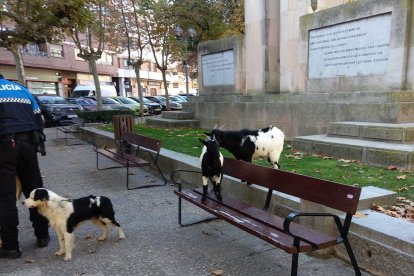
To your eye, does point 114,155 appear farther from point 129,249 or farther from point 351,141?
point 351,141

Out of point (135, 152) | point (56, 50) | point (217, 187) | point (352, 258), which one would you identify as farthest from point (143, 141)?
point (56, 50)

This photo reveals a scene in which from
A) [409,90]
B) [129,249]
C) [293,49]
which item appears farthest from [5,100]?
[293,49]

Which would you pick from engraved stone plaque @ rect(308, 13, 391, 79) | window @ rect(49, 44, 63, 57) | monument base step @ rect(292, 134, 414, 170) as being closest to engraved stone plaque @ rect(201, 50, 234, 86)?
engraved stone plaque @ rect(308, 13, 391, 79)

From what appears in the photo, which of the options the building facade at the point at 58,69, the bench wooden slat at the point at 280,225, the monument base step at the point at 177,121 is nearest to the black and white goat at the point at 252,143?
the bench wooden slat at the point at 280,225

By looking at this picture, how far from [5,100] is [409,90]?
6.90 meters

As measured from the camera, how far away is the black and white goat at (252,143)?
4723mm

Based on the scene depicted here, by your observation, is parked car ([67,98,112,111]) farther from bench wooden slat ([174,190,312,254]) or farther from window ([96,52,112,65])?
window ([96,52,112,65])

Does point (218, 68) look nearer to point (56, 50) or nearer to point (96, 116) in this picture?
point (96, 116)

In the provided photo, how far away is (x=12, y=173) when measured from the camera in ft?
12.3

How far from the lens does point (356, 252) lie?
326 cm

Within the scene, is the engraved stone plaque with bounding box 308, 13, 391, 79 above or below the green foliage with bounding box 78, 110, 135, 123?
above

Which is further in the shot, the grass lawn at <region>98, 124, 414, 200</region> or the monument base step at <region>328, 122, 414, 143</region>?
the monument base step at <region>328, 122, 414, 143</region>

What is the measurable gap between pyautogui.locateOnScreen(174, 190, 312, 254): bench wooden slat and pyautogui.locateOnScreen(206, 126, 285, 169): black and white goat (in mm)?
827

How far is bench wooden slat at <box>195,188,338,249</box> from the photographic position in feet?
9.43
